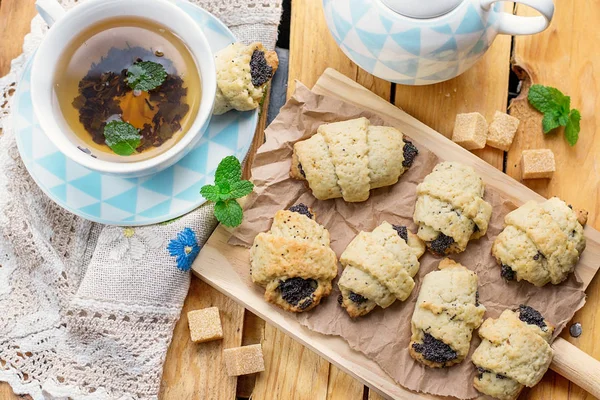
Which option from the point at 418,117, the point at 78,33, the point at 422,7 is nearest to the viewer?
the point at 422,7

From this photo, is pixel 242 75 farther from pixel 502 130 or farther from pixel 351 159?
pixel 502 130

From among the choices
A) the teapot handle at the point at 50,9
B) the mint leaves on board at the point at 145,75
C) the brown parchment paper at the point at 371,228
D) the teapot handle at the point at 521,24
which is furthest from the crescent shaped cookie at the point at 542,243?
the teapot handle at the point at 50,9

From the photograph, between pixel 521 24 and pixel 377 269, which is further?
pixel 377 269

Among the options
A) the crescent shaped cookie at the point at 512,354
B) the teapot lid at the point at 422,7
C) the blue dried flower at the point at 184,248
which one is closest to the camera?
the teapot lid at the point at 422,7

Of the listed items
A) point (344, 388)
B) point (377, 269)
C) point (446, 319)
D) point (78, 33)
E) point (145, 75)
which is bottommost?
point (344, 388)

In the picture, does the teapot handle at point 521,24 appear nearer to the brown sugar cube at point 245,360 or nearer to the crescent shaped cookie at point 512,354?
the crescent shaped cookie at point 512,354

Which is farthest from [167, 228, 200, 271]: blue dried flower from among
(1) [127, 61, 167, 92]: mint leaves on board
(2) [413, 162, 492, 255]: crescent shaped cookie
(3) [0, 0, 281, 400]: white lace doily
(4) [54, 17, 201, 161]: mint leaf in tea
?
(2) [413, 162, 492, 255]: crescent shaped cookie

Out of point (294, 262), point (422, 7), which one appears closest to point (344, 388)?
point (294, 262)
